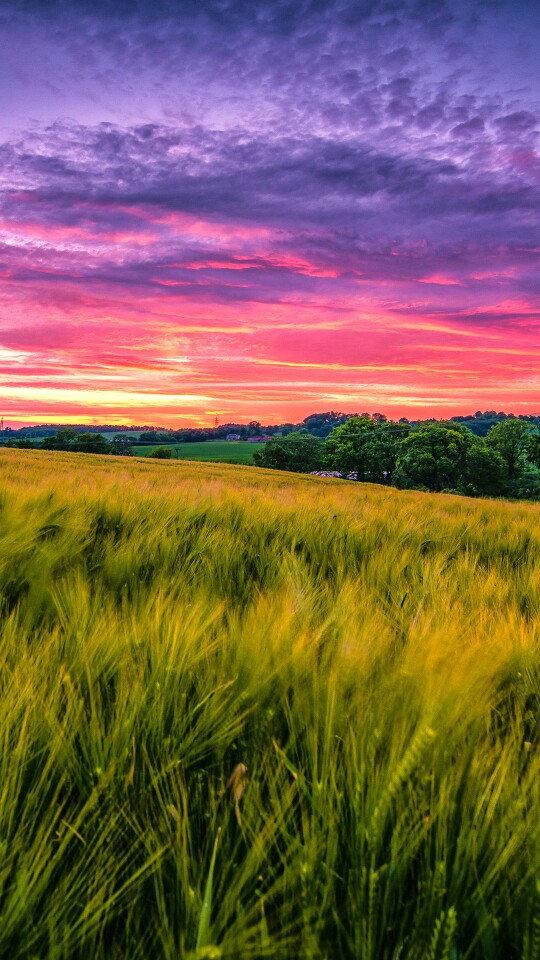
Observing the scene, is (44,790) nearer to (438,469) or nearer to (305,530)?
(305,530)

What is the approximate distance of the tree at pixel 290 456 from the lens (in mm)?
92062

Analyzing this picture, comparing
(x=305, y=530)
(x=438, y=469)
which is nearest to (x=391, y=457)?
(x=438, y=469)

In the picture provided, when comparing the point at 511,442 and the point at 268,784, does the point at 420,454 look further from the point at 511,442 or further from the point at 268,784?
the point at 268,784

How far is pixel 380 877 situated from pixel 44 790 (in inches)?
17.8

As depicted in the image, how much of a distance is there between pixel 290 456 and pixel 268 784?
9297cm

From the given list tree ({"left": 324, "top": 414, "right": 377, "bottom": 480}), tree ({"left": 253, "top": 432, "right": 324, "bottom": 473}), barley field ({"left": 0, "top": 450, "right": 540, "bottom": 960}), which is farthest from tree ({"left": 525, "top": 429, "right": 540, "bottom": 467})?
barley field ({"left": 0, "top": 450, "right": 540, "bottom": 960})

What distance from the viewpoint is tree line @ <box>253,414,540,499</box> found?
231ft

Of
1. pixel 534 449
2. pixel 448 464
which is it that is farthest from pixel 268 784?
pixel 448 464

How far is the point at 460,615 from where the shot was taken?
1265 millimetres

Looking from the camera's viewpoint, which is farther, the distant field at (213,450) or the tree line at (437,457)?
the distant field at (213,450)

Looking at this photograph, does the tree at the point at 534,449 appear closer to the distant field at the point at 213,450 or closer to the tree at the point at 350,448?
the tree at the point at 350,448

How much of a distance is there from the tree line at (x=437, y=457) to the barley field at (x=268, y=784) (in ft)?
228

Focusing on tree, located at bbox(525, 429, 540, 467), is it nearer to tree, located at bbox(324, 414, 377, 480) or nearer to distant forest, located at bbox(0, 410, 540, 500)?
distant forest, located at bbox(0, 410, 540, 500)

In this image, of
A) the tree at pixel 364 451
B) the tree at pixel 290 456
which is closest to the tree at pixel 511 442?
the tree at pixel 364 451
